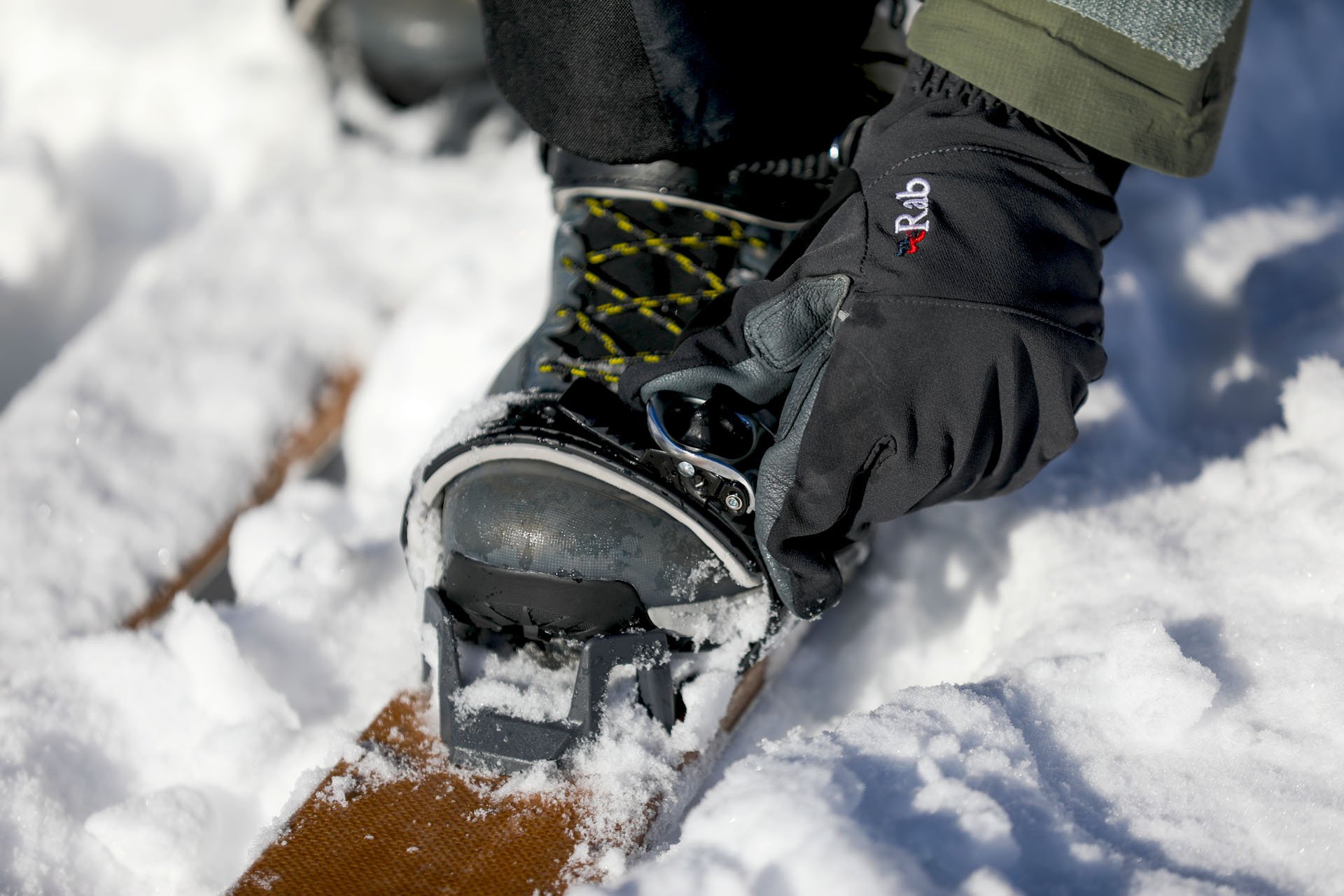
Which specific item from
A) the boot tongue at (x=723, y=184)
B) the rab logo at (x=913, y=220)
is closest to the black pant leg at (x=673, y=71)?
the boot tongue at (x=723, y=184)

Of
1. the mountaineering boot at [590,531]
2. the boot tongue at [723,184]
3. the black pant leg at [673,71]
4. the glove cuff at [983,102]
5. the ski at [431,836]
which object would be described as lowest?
the ski at [431,836]

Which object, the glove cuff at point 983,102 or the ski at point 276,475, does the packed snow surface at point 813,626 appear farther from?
the glove cuff at point 983,102

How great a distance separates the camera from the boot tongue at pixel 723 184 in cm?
97

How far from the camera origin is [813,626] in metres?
1.03

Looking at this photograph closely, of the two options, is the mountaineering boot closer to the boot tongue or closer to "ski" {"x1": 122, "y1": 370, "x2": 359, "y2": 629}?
the boot tongue

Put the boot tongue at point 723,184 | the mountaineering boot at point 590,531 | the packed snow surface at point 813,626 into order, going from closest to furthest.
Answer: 1. the packed snow surface at point 813,626
2. the mountaineering boot at point 590,531
3. the boot tongue at point 723,184

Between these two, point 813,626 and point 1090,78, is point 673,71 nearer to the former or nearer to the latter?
point 1090,78

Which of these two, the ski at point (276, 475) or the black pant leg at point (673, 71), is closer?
the black pant leg at point (673, 71)

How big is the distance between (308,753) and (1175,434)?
0.97m

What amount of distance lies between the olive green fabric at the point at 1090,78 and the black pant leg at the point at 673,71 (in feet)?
0.71

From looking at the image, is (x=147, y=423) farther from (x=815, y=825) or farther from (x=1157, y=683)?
(x=1157, y=683)

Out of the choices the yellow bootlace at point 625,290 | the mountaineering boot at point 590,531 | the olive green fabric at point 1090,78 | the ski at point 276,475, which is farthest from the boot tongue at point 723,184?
the ski at point 276,475

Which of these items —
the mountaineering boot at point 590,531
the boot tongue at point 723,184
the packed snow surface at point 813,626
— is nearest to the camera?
the packed snow surface at point 813,626

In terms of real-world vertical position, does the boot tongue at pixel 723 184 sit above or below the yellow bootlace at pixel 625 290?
above
